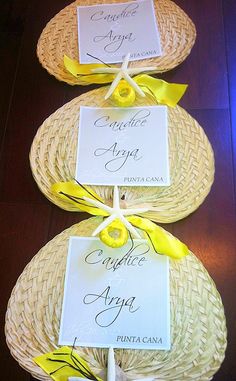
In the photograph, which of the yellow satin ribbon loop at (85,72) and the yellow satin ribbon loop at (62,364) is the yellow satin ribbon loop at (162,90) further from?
the yellow satin ribbon loop at (62,364)

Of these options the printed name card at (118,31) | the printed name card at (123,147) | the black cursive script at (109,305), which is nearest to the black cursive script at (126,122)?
the printed name card at (123,147)

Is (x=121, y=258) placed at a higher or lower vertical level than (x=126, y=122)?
lower

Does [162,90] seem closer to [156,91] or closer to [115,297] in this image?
[156,91]

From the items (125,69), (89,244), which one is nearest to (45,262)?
(89,244)

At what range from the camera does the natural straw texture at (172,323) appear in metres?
0.47

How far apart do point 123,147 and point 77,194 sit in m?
0.10

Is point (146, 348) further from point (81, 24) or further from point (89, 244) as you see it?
point (81, 24)

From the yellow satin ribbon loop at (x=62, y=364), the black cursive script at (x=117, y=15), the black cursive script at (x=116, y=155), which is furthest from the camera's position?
the black cursive script at (x=117, y=15)

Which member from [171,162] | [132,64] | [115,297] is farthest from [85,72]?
[115,297]

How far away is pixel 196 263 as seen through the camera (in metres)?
0.51

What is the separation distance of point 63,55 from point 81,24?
0.07m

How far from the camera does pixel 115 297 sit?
19.5 inches

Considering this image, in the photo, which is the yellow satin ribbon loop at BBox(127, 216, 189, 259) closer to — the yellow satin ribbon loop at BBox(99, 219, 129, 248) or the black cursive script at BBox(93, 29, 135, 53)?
the yellow satin ribbon loop at BBox(99, 219, 129, 248)

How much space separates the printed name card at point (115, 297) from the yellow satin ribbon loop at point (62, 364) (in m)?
0.01
